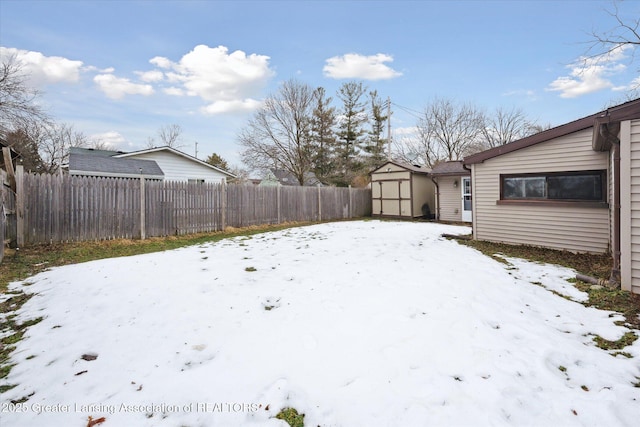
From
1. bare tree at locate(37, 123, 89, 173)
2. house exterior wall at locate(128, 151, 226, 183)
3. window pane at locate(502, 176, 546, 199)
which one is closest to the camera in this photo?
window pane at locate(502, 176, 546, 199)

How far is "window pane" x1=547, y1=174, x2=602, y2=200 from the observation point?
6.09 metres

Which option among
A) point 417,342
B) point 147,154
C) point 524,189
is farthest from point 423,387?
Answer: point 147,154

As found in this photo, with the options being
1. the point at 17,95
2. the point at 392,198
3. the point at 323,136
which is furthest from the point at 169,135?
the point at 392,198

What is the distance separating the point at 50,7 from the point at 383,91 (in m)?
21.5

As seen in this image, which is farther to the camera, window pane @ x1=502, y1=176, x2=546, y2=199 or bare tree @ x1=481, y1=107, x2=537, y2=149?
bare tree @ x1=481, y1=107, x2=537, y2=149

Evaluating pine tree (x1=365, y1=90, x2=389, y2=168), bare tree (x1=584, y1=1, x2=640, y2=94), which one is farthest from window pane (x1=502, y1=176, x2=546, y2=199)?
pine tree (x1=365, y1=90, x2=389, y2=168)

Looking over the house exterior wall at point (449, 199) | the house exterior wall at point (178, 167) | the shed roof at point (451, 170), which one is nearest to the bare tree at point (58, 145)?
the house exterior wall at point (178, 167)

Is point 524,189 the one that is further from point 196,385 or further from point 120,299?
point 120,299

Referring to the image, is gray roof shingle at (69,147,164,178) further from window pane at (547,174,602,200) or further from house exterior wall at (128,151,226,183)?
window pane at (547,174,602,200)

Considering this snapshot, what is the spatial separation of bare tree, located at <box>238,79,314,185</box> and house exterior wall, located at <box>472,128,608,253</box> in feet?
49.9

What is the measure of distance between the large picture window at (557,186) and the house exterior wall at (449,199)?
6.65 m

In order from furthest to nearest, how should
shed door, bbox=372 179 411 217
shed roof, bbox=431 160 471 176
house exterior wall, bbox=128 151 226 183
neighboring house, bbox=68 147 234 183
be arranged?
house exterior wall, bbox=128 151 226 183 < shed door, bbox=372 179 411 217 < shed roof, bbox=431 160 471 176 < neighboring house, bbox=68 147 234 183

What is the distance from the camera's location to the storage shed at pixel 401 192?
15.2m

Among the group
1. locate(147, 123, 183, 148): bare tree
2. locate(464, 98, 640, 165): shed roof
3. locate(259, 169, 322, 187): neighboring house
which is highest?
locate(147, 123, 183, 148): bare tree
